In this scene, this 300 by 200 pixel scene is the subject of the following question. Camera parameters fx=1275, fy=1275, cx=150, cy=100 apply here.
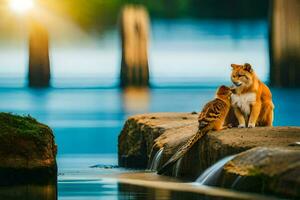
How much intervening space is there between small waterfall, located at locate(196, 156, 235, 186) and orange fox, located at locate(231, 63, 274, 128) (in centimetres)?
129

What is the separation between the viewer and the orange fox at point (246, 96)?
614 inches

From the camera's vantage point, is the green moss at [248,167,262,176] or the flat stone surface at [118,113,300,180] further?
the flat stone surface at [118,113,300,180]

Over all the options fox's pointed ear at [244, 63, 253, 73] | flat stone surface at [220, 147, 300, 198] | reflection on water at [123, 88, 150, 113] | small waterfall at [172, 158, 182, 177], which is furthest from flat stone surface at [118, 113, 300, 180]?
reflection on water at [123, 88, 150, 113]

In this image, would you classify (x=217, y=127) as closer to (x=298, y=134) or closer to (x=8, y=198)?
(x=298, y=134)

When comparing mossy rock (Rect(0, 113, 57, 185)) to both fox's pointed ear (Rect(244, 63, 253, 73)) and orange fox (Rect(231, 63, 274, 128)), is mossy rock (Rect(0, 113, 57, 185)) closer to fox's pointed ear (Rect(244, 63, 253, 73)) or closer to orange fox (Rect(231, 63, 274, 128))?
orange fox (Rect(231, 63, 274, 128))

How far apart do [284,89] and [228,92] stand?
2704 centimetres

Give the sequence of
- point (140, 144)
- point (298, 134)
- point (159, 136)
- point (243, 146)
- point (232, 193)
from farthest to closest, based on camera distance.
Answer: point (140, 144)
point (159, 136)
point (298, 134)
point (243, 146)
point (232, 193)

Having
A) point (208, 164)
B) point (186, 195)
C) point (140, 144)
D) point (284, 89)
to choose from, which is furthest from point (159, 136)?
point (284, 89)

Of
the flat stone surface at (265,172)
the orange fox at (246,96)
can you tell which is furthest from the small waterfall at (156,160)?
the flat stone surface at (265,172)

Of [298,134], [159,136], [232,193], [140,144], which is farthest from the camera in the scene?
[140,144]

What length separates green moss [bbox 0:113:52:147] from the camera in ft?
47.9

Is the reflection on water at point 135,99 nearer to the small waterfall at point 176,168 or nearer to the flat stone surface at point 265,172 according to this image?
the small waterfall at point 176,168

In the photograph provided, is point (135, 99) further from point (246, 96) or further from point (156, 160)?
point (246, 96)

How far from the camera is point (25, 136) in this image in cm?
1459
